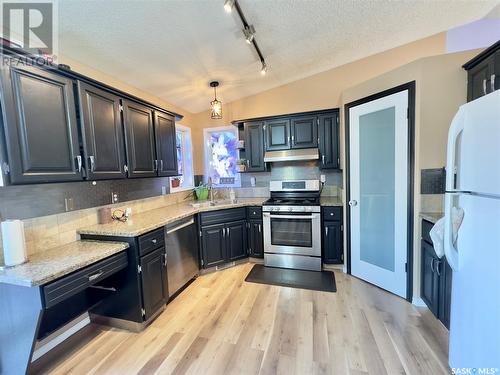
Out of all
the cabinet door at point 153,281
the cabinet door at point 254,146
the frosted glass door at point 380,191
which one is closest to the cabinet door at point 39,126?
the cabinet door at point 153,281

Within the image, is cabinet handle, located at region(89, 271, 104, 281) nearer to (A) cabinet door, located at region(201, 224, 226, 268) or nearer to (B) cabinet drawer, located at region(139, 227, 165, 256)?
(B) cabinet drawer, located at region(139, 227, 165, 256)

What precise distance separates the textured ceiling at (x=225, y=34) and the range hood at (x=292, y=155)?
1.17 meters

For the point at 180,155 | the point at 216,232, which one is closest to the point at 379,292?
the point at 216,232

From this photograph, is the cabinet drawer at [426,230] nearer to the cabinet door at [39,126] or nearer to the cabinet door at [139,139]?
the cabinet door at [139,139]

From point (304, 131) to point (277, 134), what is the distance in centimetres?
42

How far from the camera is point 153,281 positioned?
2.20m

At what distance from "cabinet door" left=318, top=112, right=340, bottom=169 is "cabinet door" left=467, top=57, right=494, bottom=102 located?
56.9 inches

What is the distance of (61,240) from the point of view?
6.49 feet

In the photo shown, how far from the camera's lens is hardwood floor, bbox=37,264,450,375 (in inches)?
65.4

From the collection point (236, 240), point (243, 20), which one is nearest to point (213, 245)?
point (236, 240)

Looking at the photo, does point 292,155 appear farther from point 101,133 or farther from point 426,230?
point 101,133

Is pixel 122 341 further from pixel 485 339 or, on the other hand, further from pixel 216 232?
pixel 485 339

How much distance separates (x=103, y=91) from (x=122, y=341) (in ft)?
7.33

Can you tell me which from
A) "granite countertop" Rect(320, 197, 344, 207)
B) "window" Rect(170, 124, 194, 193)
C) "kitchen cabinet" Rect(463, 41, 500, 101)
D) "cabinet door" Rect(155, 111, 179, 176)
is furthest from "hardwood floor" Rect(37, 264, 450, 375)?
"kitchen cabinet" Rect(463, 41, 500, 101)
